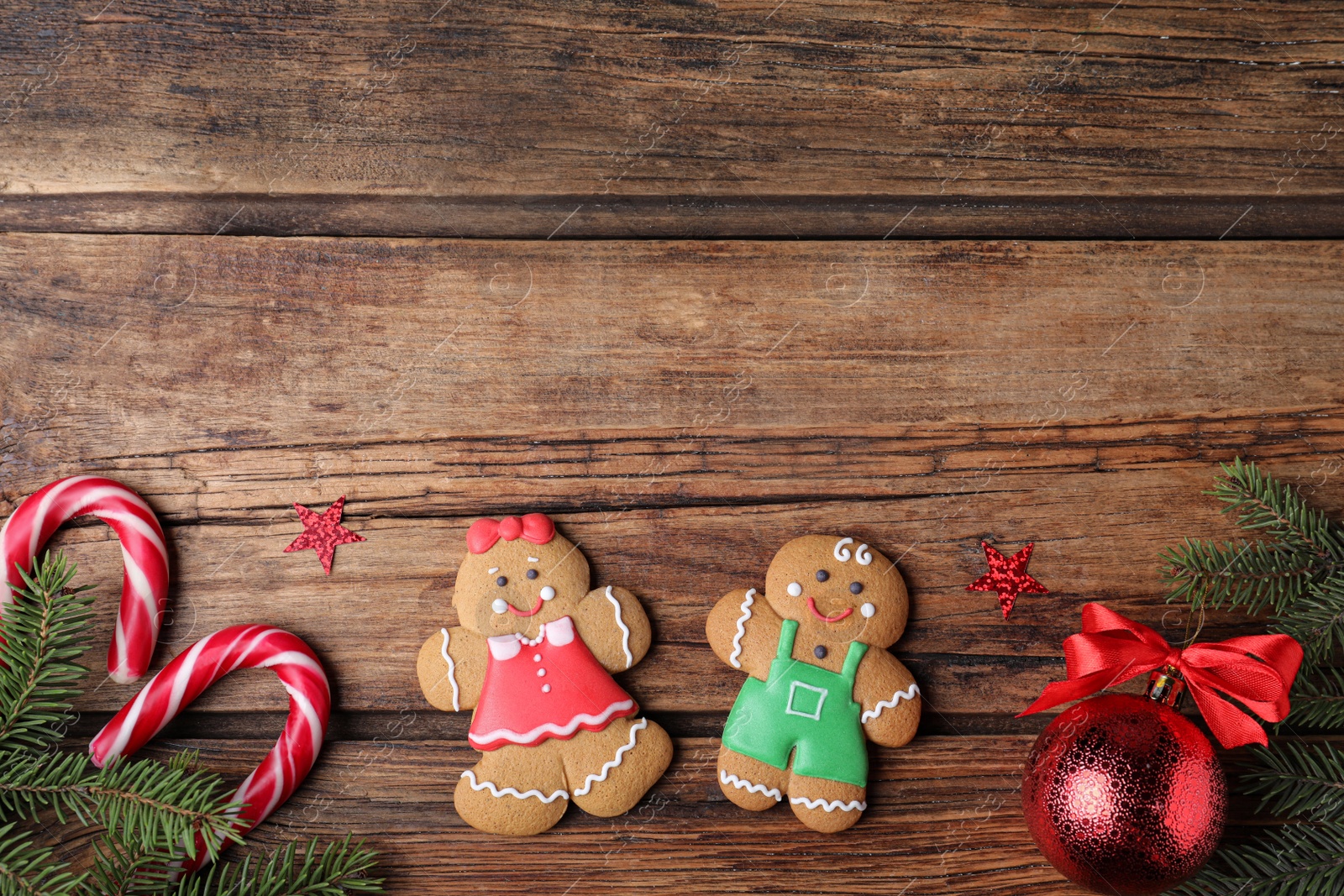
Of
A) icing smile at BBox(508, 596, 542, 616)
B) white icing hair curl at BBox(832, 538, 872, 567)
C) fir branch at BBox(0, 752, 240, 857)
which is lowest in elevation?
fir branch at BBox(0, 752, 240, 857)

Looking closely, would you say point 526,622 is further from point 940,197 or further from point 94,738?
point 940,197

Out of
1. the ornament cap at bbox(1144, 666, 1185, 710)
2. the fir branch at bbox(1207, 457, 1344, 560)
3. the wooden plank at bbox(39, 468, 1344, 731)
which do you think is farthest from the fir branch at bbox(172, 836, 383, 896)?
the fir branch at bbox(1207, 457, 1344, 560)

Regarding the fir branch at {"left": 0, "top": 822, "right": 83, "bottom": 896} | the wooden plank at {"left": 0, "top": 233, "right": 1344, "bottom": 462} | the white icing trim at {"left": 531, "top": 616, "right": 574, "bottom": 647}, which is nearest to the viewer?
the fir branch at {"left": 0, "top": 822, "right": 83, "bottom": 896}

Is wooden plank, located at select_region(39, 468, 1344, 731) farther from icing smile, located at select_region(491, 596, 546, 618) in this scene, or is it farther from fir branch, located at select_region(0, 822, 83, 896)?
fir branch, located at select_region(0, 822, 83, 896)

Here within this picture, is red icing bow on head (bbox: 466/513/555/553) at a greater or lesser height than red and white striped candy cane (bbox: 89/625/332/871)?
greater

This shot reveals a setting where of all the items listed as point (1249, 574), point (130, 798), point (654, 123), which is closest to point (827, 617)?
point (1249, 574)

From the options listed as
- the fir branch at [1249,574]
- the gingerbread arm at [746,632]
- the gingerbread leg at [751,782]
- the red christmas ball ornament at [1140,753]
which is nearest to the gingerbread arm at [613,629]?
the gingerbread arm at [746,632]

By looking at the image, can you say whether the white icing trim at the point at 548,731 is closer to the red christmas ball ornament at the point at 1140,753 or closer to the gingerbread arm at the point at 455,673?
the gingerbread arm at the point at 455,673

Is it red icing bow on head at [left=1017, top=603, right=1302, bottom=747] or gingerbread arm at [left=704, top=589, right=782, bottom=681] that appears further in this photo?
gingerbread arm at [left=704, top=589, right=782, bottom=681]
